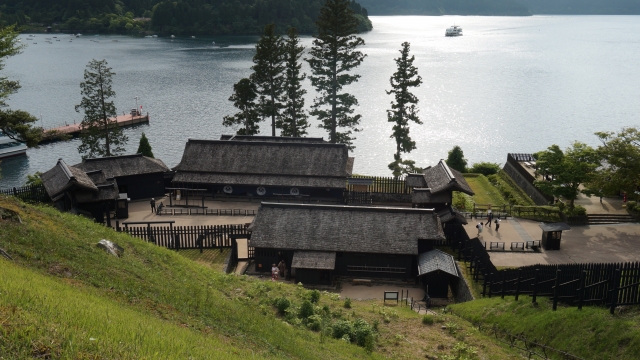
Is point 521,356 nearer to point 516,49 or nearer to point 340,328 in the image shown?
point 340,328

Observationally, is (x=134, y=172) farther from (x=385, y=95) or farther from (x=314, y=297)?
(x=385, y=95)

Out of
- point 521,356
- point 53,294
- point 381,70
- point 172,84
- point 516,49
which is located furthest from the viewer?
point 516,49

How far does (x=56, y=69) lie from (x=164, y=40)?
53.7m

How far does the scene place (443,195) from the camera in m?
40.7

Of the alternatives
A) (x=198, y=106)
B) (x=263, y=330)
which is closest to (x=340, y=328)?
(x=263, y=330)

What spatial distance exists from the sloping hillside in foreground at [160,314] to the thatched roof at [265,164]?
61.8 ft

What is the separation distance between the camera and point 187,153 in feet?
165

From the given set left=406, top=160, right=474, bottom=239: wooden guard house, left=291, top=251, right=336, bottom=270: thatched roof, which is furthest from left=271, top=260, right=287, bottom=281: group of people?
left=406, top=160, right=474, bottom=239: wooden guard house

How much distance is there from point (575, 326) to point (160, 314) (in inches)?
608

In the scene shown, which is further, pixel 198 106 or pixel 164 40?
pixel 164 40

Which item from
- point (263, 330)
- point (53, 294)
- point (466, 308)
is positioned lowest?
point (466, 308)

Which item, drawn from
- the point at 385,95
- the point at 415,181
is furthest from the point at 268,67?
the point at 385,95

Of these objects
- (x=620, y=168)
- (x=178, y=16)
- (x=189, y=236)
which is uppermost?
(x=178, y=16)

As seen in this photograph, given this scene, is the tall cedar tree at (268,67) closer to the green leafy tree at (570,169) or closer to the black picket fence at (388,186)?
the black picket fence at (388,186)
